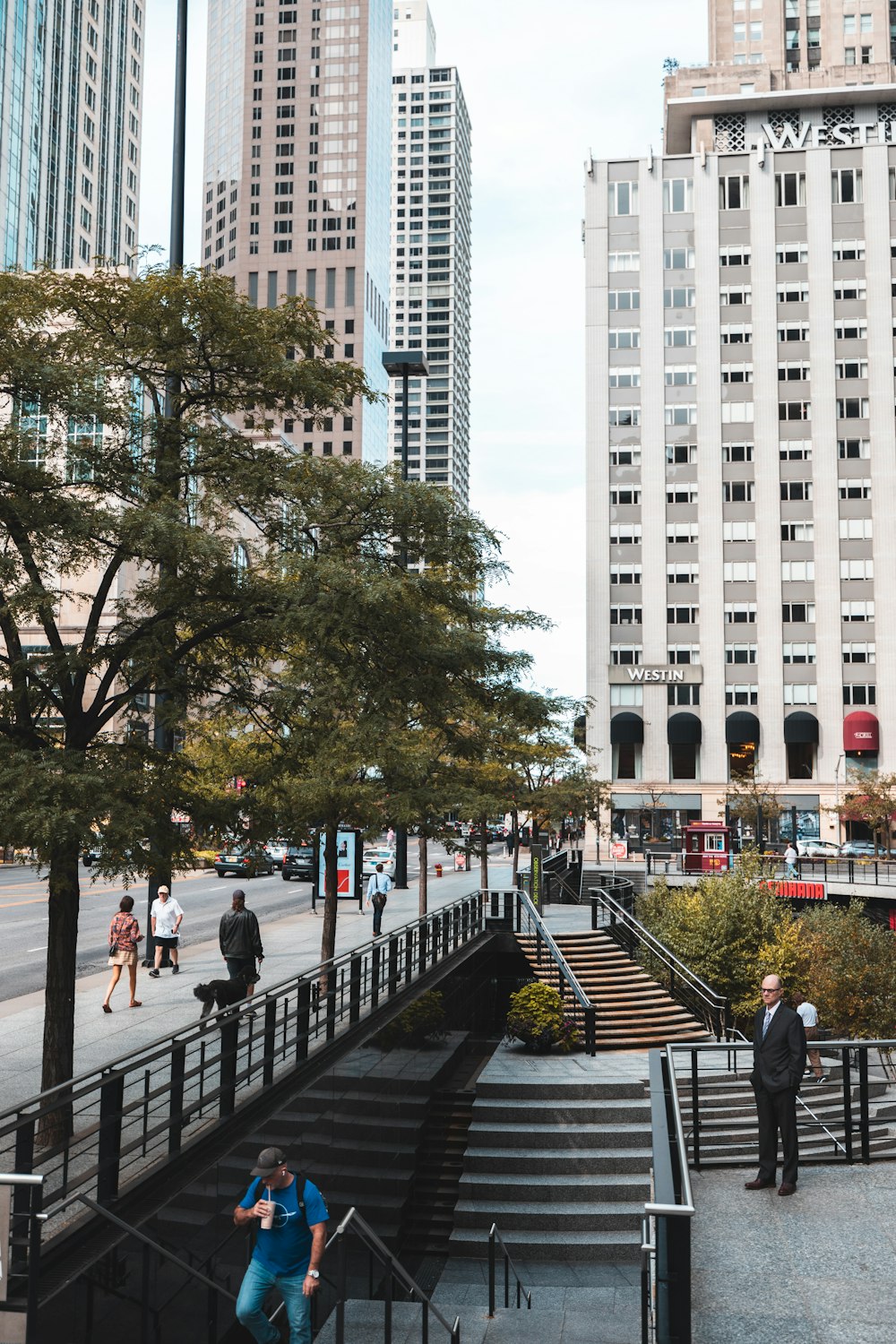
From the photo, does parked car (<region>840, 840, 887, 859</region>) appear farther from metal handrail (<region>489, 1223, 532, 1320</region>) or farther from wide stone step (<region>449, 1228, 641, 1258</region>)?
metal handrail (<region>489, 1223, 532, 1320</region>)

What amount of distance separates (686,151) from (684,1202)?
351 feet

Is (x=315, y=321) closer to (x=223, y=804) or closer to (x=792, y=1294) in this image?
(x=223, y=804)

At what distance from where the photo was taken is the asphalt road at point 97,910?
74.6 feet

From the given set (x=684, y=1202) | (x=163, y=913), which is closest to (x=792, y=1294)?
(x=684, y=1202)

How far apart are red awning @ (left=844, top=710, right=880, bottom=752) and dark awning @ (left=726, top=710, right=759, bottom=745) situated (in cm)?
575

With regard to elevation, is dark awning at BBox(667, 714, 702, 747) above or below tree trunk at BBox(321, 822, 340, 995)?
above

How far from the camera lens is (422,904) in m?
31.9

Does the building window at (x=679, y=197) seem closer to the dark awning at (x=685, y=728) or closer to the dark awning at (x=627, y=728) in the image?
the dark awning at (x=685, y=728)

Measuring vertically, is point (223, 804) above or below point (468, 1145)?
above

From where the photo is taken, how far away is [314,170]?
15750 centimetres

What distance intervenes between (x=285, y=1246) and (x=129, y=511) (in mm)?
6332

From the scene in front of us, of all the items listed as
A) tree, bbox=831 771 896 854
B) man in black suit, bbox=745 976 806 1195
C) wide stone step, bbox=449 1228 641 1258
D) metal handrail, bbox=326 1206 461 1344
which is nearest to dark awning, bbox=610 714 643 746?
tree, bbox=831 771 896 854

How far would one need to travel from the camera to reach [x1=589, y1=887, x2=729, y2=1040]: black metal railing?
25.3 metres

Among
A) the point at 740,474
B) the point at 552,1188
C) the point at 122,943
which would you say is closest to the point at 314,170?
the point at 740,474
